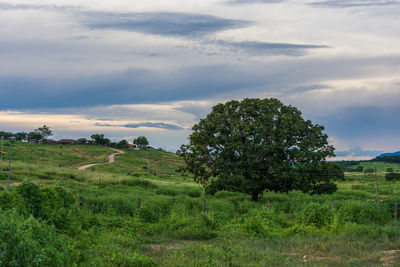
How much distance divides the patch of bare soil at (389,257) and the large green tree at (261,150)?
15832 millimetres

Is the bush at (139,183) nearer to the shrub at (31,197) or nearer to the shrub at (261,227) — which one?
the shrub at (261,227)

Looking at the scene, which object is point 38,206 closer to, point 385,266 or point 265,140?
point 385,266

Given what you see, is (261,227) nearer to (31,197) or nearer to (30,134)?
(31,197)

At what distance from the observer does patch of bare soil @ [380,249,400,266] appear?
13453 millimetres

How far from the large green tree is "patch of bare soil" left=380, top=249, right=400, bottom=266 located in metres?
15.8

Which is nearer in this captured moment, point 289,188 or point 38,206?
point 38,206

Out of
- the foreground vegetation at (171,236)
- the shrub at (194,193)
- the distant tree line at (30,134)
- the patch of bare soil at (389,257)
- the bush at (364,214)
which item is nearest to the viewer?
the foreground vegetation at (171,236)

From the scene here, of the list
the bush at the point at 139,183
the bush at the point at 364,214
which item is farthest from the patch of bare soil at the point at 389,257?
the bush at the point at 139,183

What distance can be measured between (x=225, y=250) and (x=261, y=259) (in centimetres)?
160

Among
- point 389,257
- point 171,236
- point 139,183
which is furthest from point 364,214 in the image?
point 139,183

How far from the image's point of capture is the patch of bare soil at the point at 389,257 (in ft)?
44.1

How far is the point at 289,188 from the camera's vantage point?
3325 cm

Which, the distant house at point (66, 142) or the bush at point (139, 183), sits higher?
the distant house at point (66, 142)

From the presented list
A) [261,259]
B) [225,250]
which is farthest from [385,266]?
[225,250]
